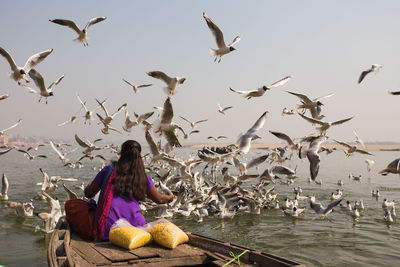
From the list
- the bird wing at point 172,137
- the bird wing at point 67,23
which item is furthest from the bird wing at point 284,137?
the bird wing at point 67,23

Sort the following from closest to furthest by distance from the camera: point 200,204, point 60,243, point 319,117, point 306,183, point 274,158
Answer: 1. point 60,243
2. point 319,117
3. point 200,204
4. point 274,158
5. point 306,183

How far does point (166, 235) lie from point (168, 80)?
4.80 metres

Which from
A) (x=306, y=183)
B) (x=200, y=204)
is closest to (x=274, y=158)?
(x=200, y=204)

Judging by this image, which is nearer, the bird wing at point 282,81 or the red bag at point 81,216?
the red bag at point 81,216

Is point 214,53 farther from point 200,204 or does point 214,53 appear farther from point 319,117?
point 200,204

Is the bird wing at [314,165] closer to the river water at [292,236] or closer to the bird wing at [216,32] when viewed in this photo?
the river water at [292,236]

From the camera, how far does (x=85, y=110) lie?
1481cm

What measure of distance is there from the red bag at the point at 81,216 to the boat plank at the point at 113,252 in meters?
0.40

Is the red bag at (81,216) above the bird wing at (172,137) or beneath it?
beneath

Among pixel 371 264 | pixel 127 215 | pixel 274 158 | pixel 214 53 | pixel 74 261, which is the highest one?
pixel 214 53

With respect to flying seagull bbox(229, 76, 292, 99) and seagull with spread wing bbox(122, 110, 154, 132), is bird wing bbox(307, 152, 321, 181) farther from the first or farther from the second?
seagull with spread wing bbox(122, 110, 154, 132)

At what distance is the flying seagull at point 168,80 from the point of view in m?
9.41

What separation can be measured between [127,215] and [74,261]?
3.92 ft

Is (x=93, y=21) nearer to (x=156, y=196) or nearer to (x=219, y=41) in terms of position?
(x=219, y=41)
